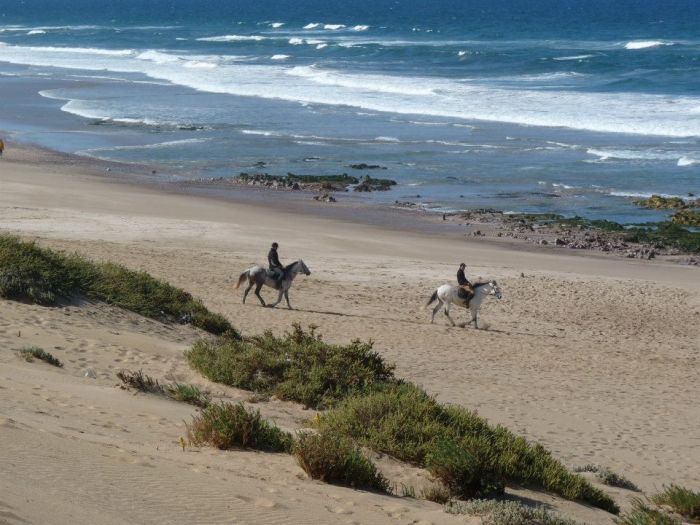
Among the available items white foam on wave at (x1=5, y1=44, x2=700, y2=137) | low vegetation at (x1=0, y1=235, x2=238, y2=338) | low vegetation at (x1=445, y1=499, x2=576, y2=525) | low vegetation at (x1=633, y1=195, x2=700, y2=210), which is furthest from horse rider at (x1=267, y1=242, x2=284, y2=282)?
white foam on wave at (x1=5, y1=44, x2=700, y2=137)

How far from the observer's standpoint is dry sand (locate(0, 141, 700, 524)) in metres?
8.53

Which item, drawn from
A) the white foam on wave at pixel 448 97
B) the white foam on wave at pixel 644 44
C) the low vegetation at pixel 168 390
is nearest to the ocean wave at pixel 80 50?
the white foam on wave at pixel 448 97

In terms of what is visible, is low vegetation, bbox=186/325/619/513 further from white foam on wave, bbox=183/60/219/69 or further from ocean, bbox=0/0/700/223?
white foam on wave, bbox=183/60/219/69

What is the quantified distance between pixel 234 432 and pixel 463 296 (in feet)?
36.6

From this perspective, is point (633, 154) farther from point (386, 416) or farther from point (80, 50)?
point (80, 50)

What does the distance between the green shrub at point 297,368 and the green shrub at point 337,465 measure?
3491 mm

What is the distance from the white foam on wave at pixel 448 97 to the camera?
51469mm

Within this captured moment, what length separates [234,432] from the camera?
10.1 meters

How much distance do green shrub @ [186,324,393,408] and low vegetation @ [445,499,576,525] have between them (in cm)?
414

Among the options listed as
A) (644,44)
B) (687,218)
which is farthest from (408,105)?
(644,44)

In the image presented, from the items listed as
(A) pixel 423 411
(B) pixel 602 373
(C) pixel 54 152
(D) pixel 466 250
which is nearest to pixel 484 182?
(D) pixel 466 250

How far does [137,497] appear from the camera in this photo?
8047mm

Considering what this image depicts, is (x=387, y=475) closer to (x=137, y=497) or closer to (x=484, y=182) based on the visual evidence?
(x=137, y=497)

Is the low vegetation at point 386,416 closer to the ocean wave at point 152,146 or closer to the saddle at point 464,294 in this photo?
the saddle at point 464,294
